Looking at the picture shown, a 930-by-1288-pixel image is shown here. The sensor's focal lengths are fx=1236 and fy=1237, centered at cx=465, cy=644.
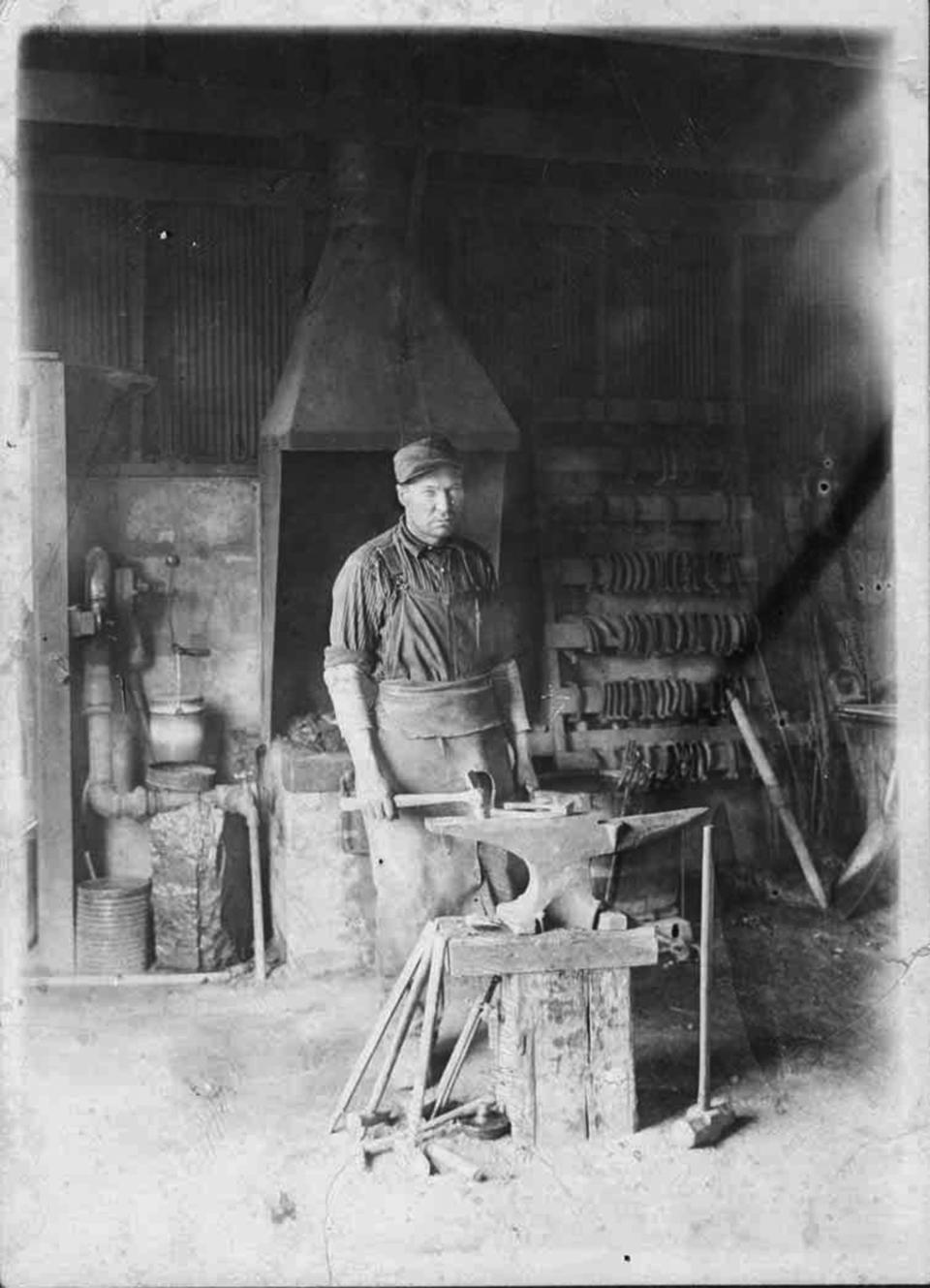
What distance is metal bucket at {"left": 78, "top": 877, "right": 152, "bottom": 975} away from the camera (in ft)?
19.0

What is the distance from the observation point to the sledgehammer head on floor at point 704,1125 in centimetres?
396

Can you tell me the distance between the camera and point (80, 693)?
6012mm

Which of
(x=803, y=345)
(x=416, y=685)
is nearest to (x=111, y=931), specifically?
(x=416, y=685)

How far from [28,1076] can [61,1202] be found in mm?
1062

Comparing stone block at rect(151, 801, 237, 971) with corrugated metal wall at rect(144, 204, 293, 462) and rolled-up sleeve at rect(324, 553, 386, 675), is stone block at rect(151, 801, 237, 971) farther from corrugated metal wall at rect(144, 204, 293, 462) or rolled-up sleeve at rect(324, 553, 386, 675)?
corrugated metal wall at rect(144, 204, 293, 462)

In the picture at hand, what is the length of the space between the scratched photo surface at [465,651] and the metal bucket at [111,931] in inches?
1.0

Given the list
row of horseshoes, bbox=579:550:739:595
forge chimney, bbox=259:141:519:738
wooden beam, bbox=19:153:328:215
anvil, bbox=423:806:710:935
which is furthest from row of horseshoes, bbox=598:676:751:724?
wooden beam, bbox=19:153:328:215

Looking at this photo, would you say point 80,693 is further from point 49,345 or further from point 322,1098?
point 322,1098

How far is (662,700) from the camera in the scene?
640 cm

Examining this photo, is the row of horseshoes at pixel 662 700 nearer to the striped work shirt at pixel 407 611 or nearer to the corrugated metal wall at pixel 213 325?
the striped work shirt at pixel 407 611

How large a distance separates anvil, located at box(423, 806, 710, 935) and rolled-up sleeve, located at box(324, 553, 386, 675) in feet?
3.39

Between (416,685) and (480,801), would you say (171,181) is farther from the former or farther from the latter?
(480,801)

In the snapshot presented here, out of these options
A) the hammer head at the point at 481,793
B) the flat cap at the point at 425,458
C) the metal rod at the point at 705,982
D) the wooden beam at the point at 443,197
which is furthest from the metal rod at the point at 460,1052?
the wooden beam at the point at 443,197

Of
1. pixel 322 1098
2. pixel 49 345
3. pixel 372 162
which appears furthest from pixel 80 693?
pixel 372 162
